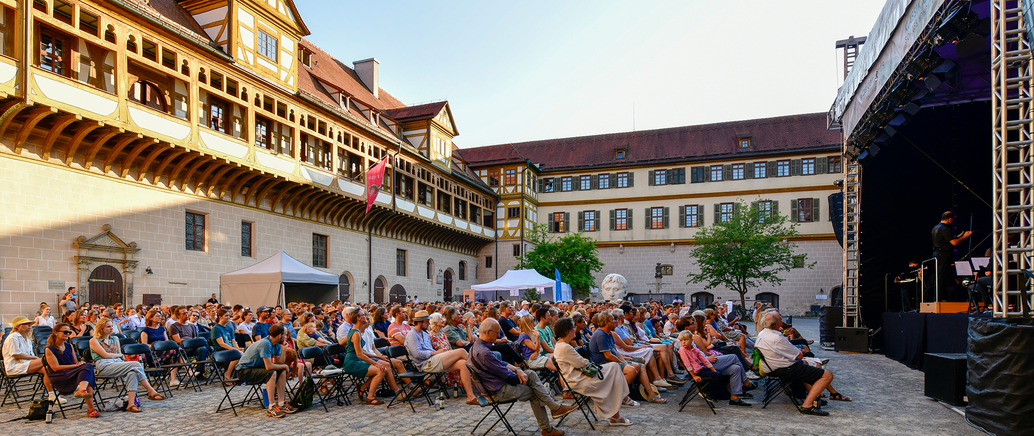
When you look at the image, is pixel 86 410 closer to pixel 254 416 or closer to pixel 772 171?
pixel 254 416

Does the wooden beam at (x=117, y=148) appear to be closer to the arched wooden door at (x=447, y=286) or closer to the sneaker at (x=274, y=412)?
the sneaker at (x=274, y=412)

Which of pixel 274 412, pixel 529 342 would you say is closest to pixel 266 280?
pixel 274 412

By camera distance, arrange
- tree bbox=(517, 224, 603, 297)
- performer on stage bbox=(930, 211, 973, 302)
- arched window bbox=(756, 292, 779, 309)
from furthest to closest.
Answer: arched window bbox=(756, 292, 779, 309) → tree bbox=(517, 224, 603, 297) → performer on stage bbox=(930, 211, 973, 302)

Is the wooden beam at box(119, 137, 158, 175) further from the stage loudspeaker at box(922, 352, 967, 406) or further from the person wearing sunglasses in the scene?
the stage loudspeaker at box(922, 352, 967, 406)

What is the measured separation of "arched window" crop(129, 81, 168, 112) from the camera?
16.4 meters

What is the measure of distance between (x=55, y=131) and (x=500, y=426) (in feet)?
43.0

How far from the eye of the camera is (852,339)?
1506 cm

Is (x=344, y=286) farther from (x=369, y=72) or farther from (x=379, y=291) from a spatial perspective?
(x=369, y=72)

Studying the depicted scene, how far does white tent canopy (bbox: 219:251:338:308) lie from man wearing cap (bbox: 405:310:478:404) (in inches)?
301

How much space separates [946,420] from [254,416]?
8080 mm

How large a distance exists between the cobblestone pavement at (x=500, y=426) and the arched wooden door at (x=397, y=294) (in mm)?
20195

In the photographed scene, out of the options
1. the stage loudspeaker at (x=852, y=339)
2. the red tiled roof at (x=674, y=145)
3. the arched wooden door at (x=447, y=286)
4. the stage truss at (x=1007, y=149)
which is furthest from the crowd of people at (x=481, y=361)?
the red tiled roof at (x=674, y=145)

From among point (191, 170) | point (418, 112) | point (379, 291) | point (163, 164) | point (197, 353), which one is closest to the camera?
point (197, 353)

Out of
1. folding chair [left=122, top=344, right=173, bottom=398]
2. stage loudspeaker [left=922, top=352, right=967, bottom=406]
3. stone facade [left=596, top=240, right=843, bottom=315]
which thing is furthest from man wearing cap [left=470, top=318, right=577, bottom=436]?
stone facade [left=596, top=240, right=843, bottom=315]
